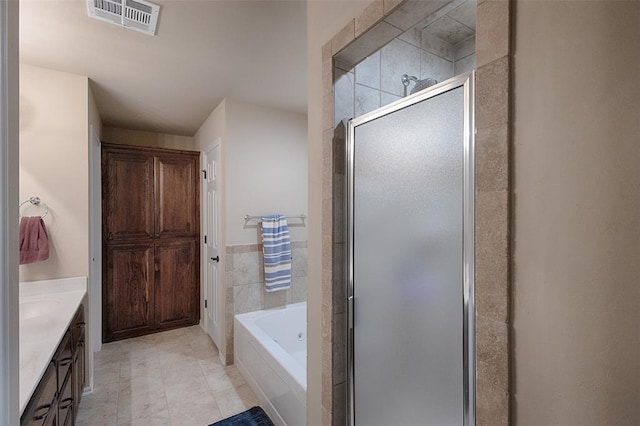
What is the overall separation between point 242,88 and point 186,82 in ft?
1.48

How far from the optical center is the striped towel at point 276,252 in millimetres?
3014

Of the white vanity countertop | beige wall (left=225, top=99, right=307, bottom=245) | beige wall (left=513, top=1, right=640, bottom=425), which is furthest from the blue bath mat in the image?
beige wall (left=513, top=1, right=640, bottom=425)

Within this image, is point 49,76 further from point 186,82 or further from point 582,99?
point 582,99

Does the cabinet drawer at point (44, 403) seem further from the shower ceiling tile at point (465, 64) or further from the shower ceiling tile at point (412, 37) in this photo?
the shower ceiling tile at point (465, 64)

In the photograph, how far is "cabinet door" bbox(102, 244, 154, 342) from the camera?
11.2ft

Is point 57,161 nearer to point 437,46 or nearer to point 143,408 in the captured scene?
point 143,408

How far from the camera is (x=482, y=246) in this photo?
749 mm

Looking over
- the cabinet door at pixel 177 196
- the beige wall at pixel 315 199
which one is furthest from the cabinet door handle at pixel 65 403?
the cabinet door at pixel 177 196

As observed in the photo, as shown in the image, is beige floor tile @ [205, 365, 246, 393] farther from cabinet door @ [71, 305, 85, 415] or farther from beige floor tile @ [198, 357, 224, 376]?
cabinet door @ [71, 305, 85, 415]

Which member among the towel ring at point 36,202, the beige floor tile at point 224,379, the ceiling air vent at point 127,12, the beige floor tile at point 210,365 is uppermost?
the ceiling air vent at point 127,12

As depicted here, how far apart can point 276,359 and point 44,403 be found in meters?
1.19

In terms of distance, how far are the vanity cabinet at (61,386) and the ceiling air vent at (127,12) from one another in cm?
172

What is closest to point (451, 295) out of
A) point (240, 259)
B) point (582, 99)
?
point (582, 99)

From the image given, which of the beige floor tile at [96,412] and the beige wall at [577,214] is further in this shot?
the beige floor tile at [96,412]
